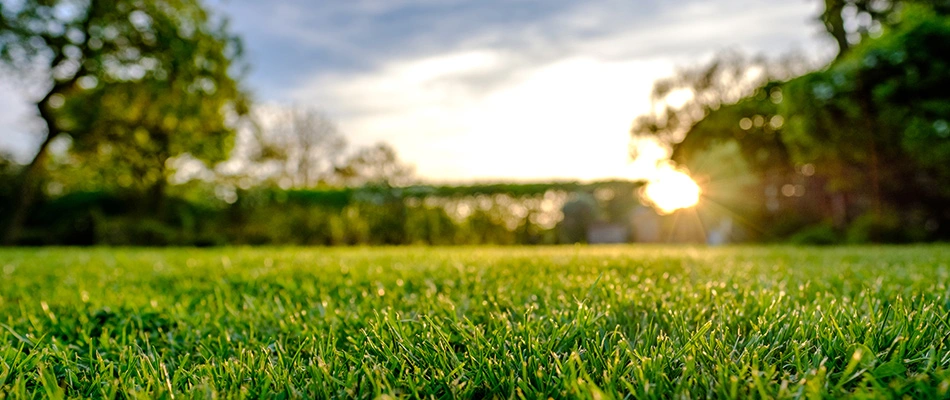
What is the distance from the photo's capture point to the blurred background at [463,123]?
8.02m

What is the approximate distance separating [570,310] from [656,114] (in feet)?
89.6

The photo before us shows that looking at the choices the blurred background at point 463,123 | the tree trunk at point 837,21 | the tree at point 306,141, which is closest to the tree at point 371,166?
the tree at point 306,141

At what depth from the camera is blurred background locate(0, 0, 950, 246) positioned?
26.3 feet

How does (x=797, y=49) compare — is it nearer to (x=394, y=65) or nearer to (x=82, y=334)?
(x=394, y=65)

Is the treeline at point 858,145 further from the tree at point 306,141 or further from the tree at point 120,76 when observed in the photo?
the tree at point 306,141

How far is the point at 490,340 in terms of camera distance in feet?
4.41

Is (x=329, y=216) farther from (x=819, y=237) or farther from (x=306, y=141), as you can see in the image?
(x=306, y=141)

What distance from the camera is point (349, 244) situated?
1150 cm

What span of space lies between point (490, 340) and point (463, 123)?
963 centimetres

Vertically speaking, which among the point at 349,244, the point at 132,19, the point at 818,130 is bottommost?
the point at 349,244

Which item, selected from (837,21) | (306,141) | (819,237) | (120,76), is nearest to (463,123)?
(819,237)

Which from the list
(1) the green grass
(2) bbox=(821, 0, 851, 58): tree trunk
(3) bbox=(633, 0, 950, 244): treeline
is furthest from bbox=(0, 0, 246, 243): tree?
(2) bbox=(821, 0, 851, 58): tree trunk

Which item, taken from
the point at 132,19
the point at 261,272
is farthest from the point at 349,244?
the point at 261,272

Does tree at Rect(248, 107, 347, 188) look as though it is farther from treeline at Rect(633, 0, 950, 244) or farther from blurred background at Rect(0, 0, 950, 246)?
treeline at Rect(633, 0, 950, 244)
